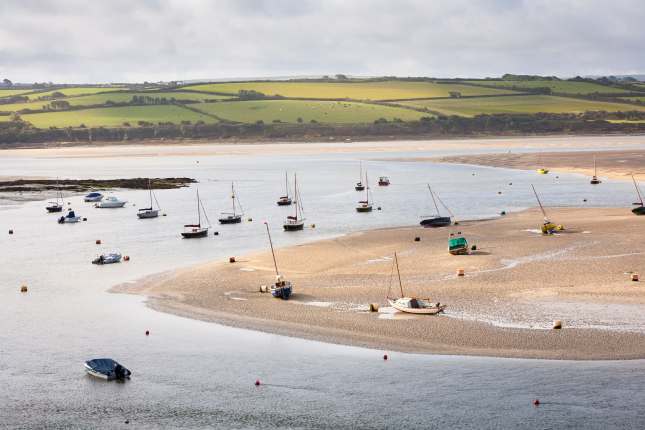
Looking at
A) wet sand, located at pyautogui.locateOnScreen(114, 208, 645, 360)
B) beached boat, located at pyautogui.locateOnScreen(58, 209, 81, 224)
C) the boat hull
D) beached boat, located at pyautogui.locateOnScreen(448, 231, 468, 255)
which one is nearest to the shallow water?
wet sand, located at pyautogui.locateOnScreen(114, 208, 645, 360)

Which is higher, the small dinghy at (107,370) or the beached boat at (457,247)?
the beached boat at (457,247)

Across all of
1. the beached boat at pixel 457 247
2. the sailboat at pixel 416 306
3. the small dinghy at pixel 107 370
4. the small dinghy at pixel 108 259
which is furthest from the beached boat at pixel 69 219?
the small dinghy at pixel 107 370

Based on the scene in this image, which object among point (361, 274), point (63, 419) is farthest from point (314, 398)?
point (361, 274)

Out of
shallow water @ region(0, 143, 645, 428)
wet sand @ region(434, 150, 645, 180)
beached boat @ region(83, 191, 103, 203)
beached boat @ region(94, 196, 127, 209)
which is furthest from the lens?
wet sand @ region(434, 150, 645, 180)

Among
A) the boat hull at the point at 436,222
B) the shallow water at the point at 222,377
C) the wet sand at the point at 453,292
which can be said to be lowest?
the shallow water at the point at 222,377

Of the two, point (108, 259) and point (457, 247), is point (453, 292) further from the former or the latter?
point (108, 259)

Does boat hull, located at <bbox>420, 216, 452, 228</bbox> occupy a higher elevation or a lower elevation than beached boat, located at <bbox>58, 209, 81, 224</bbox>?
higher

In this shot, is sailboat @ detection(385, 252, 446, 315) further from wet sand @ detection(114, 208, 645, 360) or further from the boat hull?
the boat hull

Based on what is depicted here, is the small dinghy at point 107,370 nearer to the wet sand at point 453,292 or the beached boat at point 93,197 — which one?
the wet sand at point 453,292
